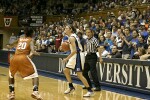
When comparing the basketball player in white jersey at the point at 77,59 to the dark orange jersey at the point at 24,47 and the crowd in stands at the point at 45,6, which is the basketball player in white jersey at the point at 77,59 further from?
the crowd in stands at the point at 45,6

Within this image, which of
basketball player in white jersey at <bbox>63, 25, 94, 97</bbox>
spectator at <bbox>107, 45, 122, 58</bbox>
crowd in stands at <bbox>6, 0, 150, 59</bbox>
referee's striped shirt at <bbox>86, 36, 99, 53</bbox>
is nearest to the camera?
basketball player in white jersey at <bbox>63, 25, 94, 97</bbox>

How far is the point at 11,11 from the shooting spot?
27844mm

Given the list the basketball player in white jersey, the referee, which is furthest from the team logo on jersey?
the basketball player in white jersey

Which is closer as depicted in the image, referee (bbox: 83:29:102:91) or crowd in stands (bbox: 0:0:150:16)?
referee (bbox: 83:29:102:91)

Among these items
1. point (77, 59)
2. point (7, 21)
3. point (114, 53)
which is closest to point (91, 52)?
point (77, 59)

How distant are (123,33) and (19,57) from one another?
229 inches

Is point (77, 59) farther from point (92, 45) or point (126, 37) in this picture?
point (126, 37)

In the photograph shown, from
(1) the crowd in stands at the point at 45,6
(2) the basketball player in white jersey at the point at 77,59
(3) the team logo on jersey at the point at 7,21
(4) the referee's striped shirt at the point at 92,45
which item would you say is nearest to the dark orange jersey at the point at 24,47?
(2) the basketball player in white jersey at the point at 77,59

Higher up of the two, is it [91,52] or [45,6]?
[45,6]

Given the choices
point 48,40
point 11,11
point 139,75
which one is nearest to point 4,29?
point 11,11

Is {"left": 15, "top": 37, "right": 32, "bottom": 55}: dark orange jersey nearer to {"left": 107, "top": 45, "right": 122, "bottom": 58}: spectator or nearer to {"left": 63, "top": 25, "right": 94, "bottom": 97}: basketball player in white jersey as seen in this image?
{"left": 63, "top": 25, "right": 94, "bottom": 97}: basketball player in white jersey

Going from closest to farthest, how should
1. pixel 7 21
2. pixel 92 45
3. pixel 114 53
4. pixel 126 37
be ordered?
pixel 92 45, pixel 114 53, pixel 126 37, pixel 7 21

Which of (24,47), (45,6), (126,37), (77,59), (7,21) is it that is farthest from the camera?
(45,6)

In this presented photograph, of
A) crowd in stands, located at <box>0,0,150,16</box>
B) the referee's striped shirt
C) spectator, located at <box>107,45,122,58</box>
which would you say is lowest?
spectator, located at <box>107,45,122,58</box>
